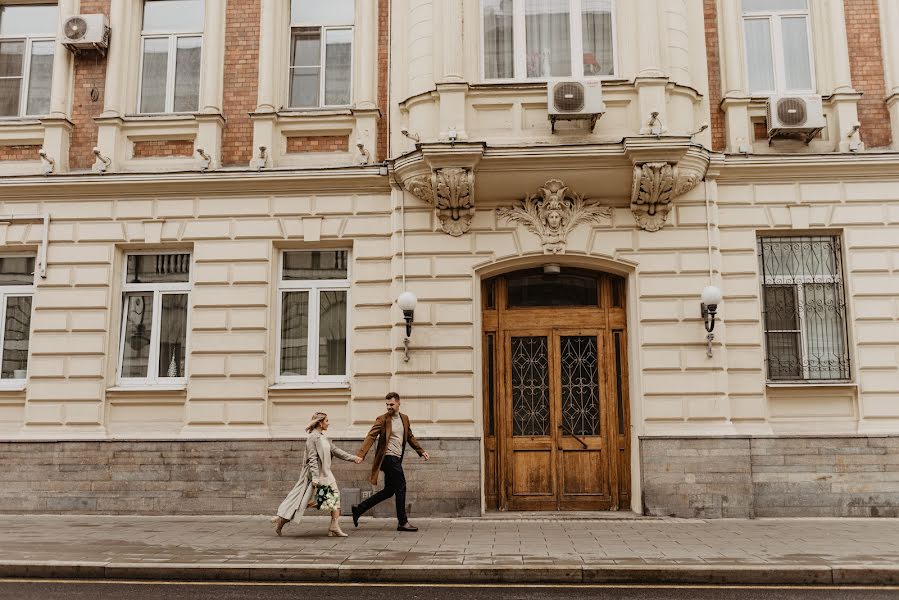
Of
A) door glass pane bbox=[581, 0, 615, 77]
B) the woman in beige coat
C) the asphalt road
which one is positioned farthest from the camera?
door glass pane bbox=[581, 0, 615, 77]

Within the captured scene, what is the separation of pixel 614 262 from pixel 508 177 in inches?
82.5

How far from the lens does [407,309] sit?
37.2ft

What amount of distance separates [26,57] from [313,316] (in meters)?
6.86

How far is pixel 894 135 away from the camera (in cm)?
1205

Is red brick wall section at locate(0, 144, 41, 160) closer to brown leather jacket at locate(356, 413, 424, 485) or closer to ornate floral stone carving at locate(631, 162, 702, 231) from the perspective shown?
brown leather jacket at locate(356, 413, 424, 485)

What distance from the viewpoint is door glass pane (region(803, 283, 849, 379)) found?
39.1 ft

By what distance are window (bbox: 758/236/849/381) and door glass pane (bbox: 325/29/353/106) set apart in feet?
23.7

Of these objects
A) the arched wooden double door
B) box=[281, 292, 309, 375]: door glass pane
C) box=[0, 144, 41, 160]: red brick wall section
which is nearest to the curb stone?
the arched wooden double door

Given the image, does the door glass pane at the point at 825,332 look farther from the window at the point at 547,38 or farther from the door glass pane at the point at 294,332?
the door glass pane at the point at 294,332

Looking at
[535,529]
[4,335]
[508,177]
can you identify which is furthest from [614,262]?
[4,335]

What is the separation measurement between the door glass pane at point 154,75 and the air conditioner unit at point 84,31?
29.8 inches

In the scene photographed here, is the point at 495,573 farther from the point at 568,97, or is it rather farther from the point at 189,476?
the point at 568,97

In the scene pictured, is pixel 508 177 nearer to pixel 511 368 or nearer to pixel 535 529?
pixel 511 368

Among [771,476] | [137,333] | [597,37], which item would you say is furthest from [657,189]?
[137,333]
